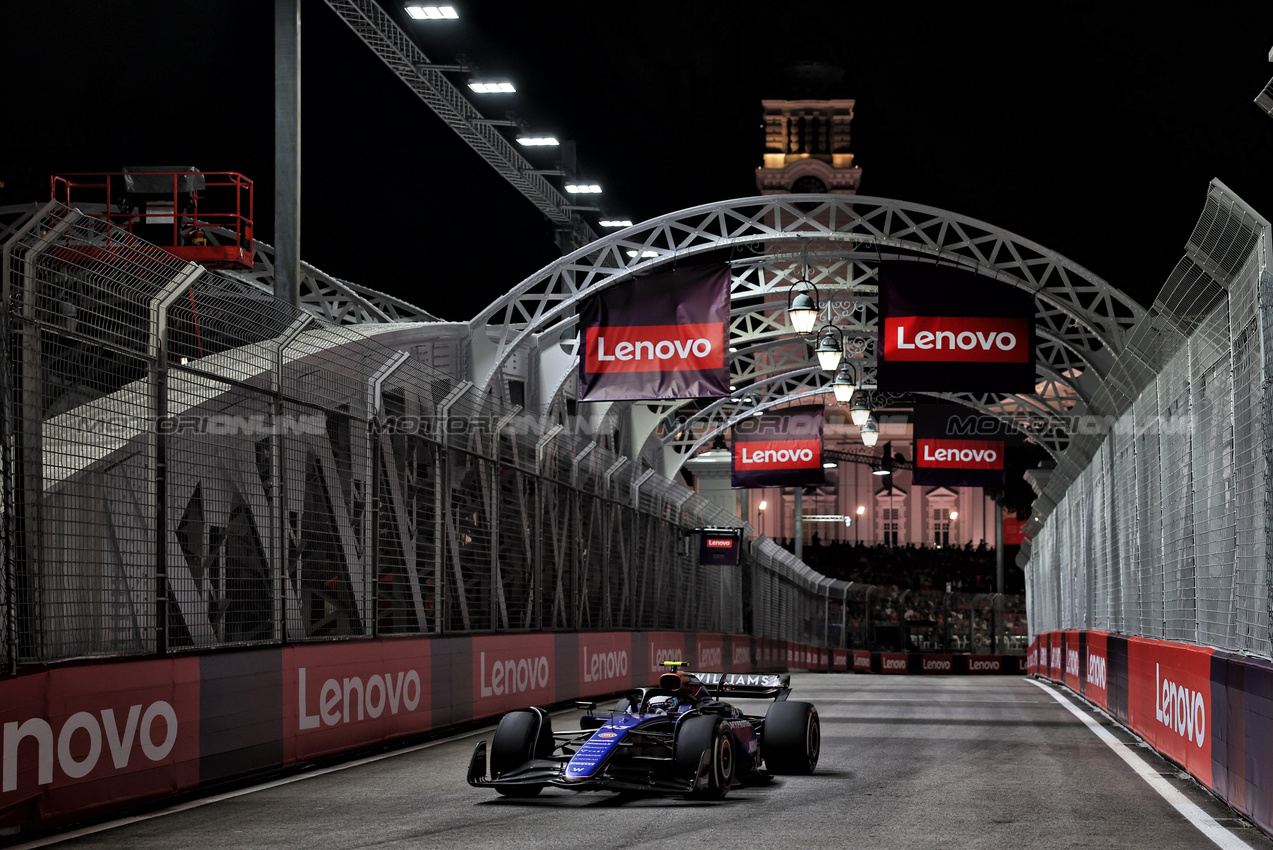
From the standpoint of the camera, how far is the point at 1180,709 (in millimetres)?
9555

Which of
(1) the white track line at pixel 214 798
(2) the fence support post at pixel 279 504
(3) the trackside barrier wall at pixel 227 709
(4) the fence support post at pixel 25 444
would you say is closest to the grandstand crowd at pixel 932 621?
(3) the trackside barrier wall at pixel 227 709

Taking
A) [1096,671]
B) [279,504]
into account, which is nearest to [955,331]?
[1096,671]

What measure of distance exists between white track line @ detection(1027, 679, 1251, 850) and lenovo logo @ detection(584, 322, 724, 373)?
6848 millimetres

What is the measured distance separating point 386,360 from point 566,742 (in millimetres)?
4714

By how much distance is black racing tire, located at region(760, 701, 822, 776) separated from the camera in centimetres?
930

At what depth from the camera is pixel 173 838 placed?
6.97 m

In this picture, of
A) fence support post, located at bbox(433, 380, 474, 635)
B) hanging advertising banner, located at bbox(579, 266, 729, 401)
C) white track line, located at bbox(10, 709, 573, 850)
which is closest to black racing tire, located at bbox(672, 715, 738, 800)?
white track line, located at bbox(10, 709, 573, 850)

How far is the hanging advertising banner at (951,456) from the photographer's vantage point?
31.2 metres

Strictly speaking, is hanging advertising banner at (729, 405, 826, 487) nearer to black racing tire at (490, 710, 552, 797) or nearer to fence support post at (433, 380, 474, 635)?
fence support post at (433, 380, 474, 635)

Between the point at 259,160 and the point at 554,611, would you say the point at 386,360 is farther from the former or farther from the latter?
the point at 259,160

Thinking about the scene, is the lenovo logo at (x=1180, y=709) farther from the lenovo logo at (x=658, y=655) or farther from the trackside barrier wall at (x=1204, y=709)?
the lenovo logo at (x=658, y=655)

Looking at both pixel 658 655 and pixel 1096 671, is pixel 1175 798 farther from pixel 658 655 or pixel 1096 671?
pixel 658 655

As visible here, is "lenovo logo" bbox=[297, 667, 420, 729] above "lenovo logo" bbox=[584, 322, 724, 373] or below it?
below

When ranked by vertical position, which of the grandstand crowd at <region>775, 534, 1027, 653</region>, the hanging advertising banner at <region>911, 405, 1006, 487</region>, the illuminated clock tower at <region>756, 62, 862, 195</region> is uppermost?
the illuminated clock tower at <region>756, 62, 862, 195</region>
